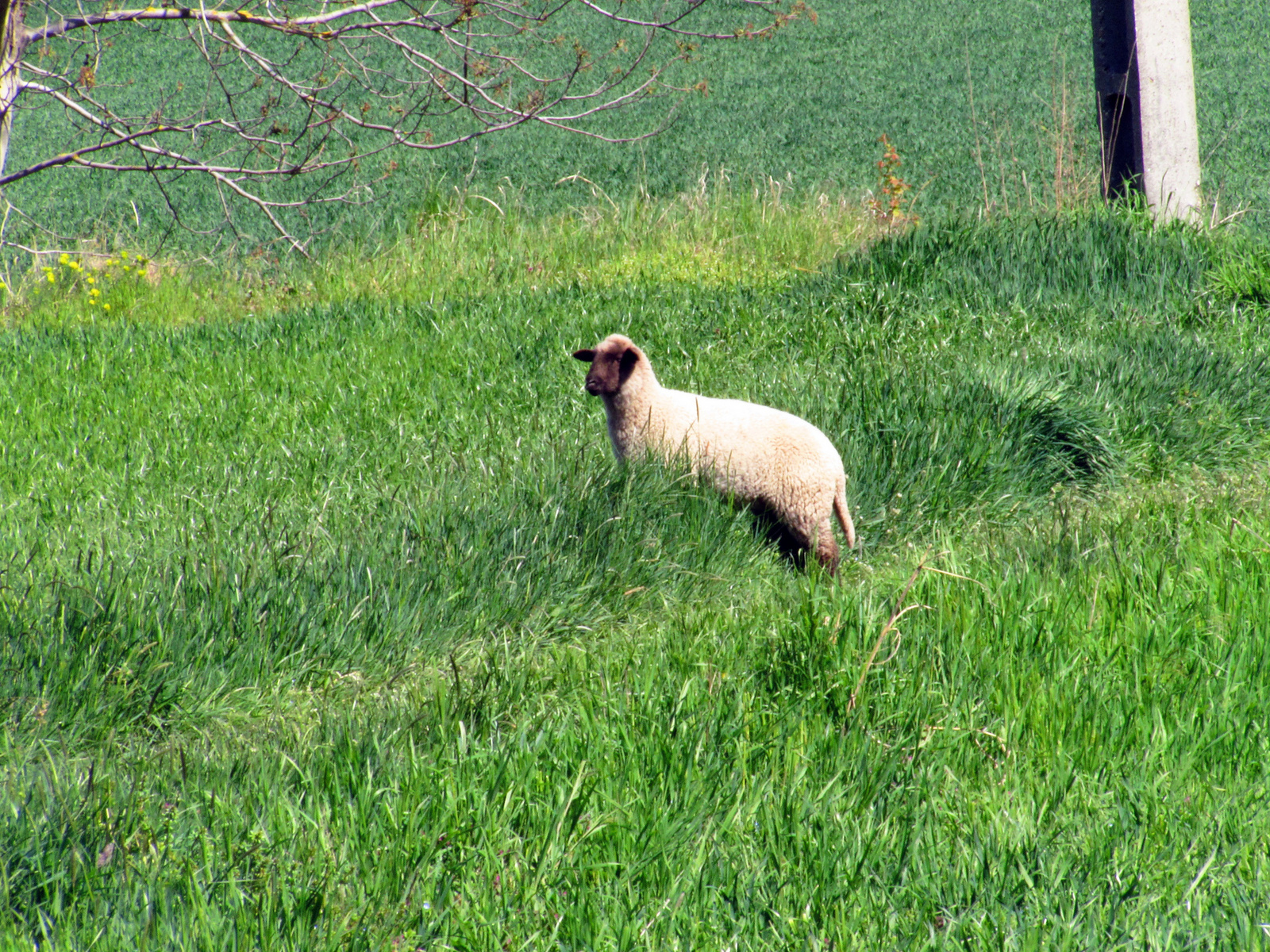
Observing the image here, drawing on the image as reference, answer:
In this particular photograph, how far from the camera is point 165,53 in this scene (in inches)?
1222

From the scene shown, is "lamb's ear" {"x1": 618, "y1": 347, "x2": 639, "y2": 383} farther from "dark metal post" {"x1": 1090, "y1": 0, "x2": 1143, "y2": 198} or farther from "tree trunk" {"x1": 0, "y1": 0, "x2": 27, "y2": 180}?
"dark metal post" {"x1": 1090, "y1": 0, "x2": 1143, "y2": 198}

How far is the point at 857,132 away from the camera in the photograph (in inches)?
786

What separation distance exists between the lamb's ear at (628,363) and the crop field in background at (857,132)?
605 cm

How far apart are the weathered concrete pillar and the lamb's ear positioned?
20.2 ft

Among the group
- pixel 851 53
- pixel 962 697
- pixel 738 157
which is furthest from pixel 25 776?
pixel 851 53

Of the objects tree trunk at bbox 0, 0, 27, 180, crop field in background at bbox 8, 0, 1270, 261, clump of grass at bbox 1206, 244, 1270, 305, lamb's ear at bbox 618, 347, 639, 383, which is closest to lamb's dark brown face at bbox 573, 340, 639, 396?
lamb's ear at bbox 618, 347, 639, 383

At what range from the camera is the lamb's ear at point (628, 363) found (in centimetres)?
433

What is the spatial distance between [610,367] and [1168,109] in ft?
21.9

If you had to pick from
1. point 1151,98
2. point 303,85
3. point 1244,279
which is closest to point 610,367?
point 303,85

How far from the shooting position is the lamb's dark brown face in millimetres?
4297

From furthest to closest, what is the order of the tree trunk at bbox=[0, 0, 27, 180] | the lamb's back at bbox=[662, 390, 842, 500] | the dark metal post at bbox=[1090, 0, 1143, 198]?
the dark metal post at bbox=[1090, 0, 1143, 198] → the lamb's back at bbox=[662, 390, 842, 500] → the tree trunk at bbox=[0, 0, 27, 180]

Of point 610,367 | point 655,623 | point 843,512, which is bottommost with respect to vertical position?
point 655,623

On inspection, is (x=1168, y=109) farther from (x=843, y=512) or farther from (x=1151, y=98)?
(x=843, y=512)

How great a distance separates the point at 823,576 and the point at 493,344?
12.2 ft
